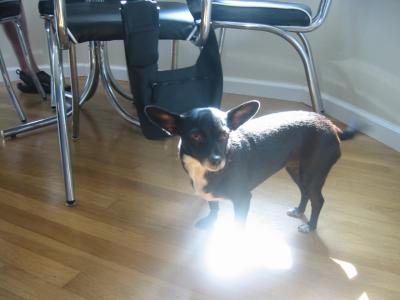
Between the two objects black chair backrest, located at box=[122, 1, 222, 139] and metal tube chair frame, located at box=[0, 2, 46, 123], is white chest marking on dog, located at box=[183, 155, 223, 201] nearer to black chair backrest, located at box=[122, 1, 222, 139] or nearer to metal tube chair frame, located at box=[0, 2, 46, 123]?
black chair backrest, located at box=[122, 1, 222, 139]

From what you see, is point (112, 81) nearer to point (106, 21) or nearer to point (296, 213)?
point (106, 21)

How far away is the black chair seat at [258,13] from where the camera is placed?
1438 mm

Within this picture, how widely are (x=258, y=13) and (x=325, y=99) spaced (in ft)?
2.63

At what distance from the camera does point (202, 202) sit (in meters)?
1.27

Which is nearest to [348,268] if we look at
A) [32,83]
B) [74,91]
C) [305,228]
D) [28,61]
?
[305,228]

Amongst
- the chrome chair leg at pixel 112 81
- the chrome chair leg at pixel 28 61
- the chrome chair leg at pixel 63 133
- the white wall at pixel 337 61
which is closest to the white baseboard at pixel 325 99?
the white wall at pixel 337 61

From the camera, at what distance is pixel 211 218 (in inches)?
45.7

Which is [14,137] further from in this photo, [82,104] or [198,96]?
[198,96]

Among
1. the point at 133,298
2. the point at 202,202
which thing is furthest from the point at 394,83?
the point at 133,298

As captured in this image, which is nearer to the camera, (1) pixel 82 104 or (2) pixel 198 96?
(2) pixel 198 96

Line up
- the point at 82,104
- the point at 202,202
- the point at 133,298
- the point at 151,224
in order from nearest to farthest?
1. the point at 133,298
2. the point at 151,224
3. the point at 202,202
4. the point at 82,104

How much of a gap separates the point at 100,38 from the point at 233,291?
866mm

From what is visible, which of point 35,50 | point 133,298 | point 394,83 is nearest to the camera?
point 133,298

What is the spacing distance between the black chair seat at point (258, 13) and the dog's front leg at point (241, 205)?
28.0 inches
